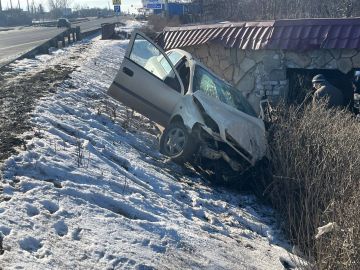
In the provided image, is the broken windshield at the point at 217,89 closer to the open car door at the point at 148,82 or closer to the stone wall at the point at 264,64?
the open car door at the point at 148,82

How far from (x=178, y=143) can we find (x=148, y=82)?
1119mm

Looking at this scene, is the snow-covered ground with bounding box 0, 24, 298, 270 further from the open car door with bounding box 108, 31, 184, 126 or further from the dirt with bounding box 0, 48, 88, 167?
the open car door with bounding box 108, 31, 184, 126

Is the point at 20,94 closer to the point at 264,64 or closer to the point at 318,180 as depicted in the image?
the point at 318,180

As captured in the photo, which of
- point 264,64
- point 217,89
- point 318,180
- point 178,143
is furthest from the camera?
point 264,64

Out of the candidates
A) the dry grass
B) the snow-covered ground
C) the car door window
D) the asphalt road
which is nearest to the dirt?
the snow-covered ground

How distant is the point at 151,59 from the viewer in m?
7.84

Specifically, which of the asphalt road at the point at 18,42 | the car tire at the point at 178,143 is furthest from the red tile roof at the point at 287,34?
the asphalt road at the point at 18,42

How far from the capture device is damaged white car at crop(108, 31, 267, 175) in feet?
22.5

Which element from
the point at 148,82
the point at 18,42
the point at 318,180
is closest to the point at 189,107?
the point at 148,82

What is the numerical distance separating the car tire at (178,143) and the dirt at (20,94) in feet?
6.55

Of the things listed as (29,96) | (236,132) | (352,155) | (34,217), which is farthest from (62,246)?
(29,96)

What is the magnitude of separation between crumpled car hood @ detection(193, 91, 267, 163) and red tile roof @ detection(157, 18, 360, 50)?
5274 mm

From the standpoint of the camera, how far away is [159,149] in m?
7.62

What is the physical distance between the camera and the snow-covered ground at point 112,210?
3.95 metres
